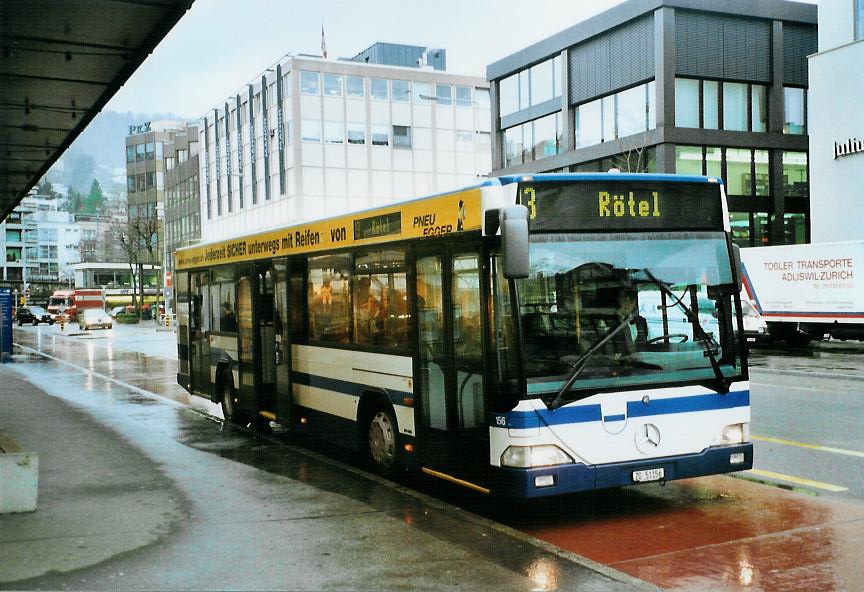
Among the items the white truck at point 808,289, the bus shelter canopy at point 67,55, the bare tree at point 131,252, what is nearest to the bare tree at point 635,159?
the white truck at point 808,289

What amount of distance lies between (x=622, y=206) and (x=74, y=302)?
94.3 meters

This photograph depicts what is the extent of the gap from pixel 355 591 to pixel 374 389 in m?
3.66

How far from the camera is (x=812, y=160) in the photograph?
38656 mm

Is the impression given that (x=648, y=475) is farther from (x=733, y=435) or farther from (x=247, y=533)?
(x=247, y=533)

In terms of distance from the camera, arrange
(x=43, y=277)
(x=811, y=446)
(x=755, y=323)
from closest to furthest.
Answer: (x=811, y=446), (x=755, y=323), (x=43, y=277)

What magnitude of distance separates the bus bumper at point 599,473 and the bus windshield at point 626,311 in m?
0.59

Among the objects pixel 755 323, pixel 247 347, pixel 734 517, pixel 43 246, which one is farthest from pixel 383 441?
pixel 43 246

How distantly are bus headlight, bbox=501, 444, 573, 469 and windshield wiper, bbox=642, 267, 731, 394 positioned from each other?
148 centimetres

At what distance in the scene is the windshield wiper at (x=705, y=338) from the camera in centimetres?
765

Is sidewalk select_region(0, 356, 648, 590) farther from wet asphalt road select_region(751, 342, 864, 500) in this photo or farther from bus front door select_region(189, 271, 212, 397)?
wet asphalt road select_region(751, 342, 864, 500)

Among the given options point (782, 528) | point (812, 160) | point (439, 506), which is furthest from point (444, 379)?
point (812, 160)

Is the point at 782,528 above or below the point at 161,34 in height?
below

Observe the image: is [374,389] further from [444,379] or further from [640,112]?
[640,112]

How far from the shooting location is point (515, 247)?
687cm
